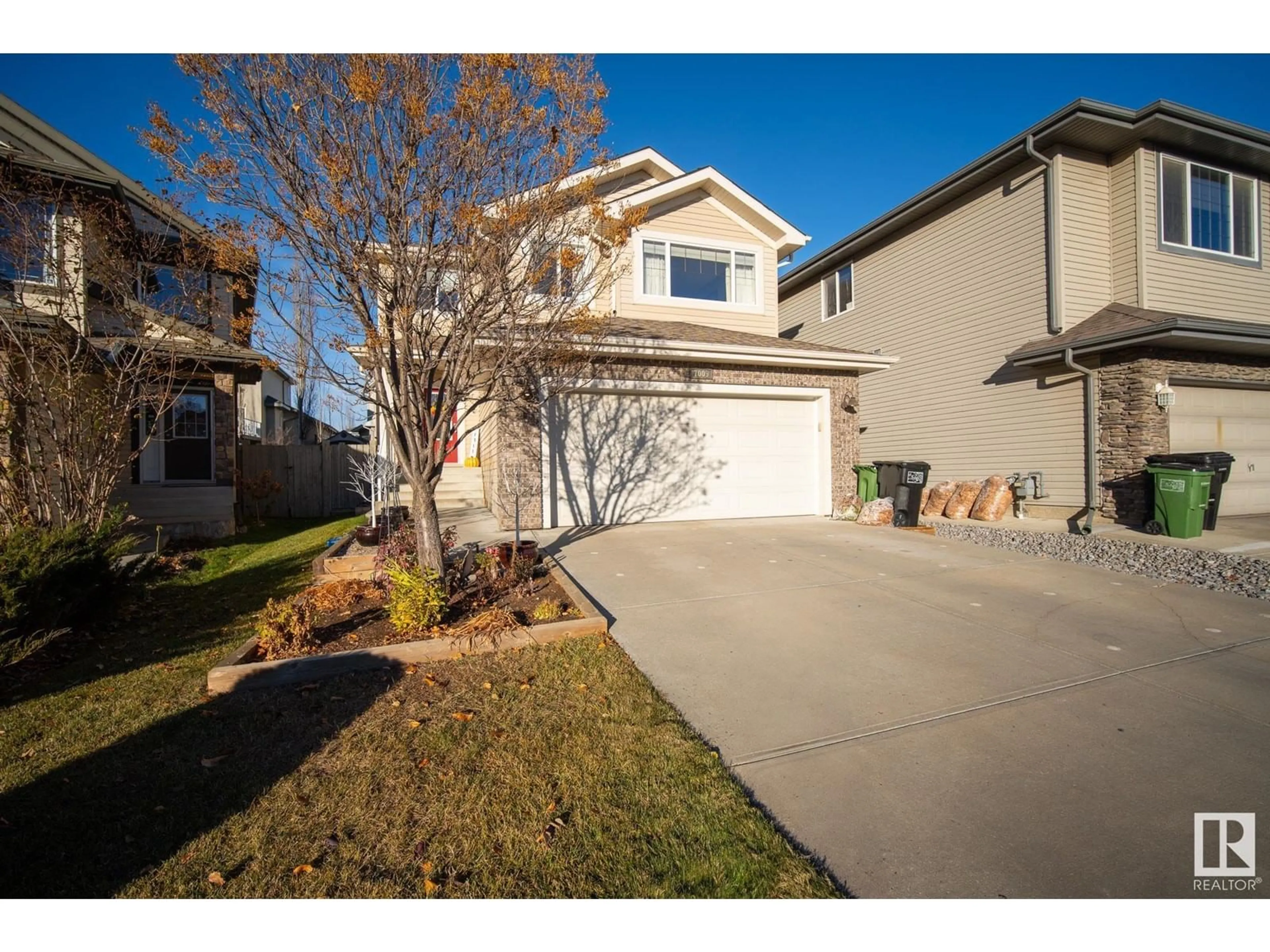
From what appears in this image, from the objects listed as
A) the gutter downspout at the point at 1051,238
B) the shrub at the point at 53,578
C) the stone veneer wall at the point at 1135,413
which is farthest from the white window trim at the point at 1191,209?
the shrub at the point at 53,578

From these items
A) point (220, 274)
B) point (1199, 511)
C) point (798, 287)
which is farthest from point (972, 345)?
point (220, 274)

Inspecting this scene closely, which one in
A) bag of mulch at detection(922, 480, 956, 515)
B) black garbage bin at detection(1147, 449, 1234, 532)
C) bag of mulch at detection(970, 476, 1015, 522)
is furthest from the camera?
bag of mulch at detection(922, 480, 956, 515)

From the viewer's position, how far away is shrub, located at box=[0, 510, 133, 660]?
3.65 metres

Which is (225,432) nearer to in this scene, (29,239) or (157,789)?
(29,239)

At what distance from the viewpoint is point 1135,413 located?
935cm

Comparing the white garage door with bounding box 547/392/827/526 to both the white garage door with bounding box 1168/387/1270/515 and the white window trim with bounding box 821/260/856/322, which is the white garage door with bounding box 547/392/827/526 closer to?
the white garage door with bounding box 1168/387/1270/515

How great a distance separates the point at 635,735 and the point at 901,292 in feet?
46.8

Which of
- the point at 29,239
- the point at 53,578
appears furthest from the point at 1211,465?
Result: the point at 29,239

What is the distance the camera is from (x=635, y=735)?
9.29 ft

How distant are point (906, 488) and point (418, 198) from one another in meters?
8.84

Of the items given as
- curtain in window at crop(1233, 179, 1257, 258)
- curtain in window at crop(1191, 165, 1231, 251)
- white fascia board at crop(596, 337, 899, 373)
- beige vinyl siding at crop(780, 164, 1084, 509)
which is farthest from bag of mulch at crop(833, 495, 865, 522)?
curtain in window at crop(1233, 179, 1257, 258)

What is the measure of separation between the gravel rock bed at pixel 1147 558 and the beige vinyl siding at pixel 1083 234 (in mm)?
4568

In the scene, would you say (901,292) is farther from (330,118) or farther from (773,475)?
(330,118)

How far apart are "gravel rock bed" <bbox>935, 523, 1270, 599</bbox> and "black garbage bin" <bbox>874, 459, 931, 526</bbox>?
74cm
